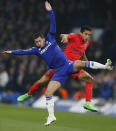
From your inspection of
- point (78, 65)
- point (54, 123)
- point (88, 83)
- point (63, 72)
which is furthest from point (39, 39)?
point (54, 123)

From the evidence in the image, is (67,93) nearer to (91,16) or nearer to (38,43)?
(91,16)

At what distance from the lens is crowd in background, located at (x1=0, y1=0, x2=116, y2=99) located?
17.8 meters

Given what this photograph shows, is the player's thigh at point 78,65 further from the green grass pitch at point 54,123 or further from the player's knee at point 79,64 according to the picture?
the green grass pitch at point 54,123

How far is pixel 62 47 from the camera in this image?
61.7 ft

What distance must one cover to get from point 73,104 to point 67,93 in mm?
1122

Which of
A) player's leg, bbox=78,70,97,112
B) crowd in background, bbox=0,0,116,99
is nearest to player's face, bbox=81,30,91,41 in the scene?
player's leg, bbox=78,70,97,112

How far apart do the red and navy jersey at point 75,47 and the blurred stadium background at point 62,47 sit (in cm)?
391

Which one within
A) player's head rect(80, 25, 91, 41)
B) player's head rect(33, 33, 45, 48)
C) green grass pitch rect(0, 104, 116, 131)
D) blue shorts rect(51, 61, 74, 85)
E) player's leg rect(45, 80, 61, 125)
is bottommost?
green grass pitch rect(0, 104, 116, 131)

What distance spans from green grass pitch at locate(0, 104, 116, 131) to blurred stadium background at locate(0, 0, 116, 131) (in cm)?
6

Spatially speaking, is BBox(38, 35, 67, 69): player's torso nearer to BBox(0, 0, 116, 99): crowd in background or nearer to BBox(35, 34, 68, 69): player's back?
BBox(35, 34, 68, 69): player's back

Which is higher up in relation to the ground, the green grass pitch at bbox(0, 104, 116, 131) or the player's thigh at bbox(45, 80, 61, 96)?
the player's thigh at bbox(45, 80, 61, 96)

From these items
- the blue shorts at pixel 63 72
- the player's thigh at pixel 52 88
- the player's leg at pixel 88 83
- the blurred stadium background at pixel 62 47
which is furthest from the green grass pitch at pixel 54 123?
the blue shorts at pixel 63 72

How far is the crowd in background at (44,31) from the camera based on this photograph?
1783 cm

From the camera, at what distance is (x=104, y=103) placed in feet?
52.9
